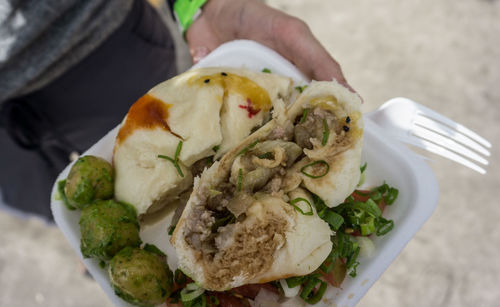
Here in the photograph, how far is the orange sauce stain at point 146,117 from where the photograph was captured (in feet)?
6.07

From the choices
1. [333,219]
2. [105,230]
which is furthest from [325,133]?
[105,230]

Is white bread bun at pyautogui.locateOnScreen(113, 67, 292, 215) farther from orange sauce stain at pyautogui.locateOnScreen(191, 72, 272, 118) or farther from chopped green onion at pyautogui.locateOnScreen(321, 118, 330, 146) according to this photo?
chopped green onion at pyautogui.locateOnScreen(321, 118, 330, 146)

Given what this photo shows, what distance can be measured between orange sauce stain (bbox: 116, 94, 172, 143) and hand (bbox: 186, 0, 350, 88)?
81 cm

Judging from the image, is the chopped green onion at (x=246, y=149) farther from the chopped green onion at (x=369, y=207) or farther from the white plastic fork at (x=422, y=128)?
the white plastic fork at (x=422, y=128)

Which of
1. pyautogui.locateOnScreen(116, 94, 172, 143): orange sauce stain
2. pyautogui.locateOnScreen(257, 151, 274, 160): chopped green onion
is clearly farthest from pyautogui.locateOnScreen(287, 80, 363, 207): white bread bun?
pyautogui.locateOnScreen(116, 94, 172, 143): orange sauce stain

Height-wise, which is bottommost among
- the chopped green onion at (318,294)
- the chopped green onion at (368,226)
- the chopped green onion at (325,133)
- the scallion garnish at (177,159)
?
the chopped green onion at (318,294)

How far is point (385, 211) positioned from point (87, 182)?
1360 mm

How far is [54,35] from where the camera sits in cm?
207

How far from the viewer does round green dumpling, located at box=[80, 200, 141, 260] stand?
1661 millimetres

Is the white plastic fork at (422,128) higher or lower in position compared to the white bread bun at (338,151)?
lower

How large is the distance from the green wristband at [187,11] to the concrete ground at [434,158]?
1.89 meters

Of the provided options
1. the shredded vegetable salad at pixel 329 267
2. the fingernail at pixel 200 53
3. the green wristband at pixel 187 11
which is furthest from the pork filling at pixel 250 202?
the green wristband at pixel 187 11

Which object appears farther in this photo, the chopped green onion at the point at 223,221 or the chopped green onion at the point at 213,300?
the chopped green onion at the point at 213,300

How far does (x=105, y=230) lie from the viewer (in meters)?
1.66
